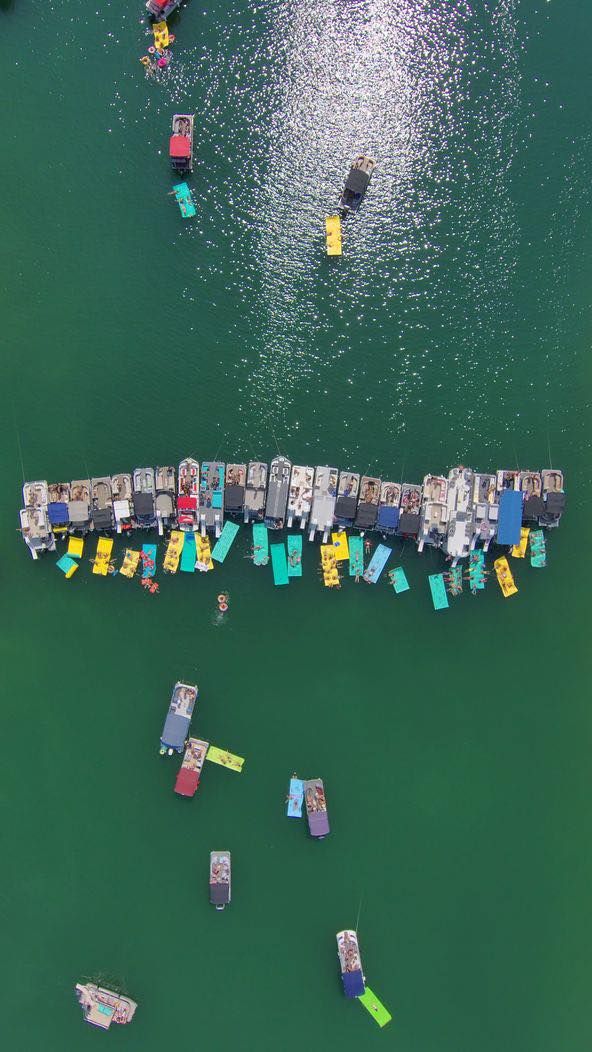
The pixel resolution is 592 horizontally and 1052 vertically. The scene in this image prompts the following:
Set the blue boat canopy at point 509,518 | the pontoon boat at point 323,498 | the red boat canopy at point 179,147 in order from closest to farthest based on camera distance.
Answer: the blue boat canopy at point 509,518 → the pontoon boat at point 323,498 → the red boat canopy at point 179,147

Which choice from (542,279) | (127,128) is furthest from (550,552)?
(127,128)

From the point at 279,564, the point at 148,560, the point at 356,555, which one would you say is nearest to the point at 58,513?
the point at 148,560

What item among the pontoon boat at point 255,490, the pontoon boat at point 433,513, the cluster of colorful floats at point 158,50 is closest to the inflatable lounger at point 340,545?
the pontoon boat at point 433,513

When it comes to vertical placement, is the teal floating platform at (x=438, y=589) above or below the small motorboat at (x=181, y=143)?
below

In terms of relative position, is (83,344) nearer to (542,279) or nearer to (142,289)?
(142,289)

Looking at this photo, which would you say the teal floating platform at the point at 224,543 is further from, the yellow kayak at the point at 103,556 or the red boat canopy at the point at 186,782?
the red boat canopy at the point at 186,782

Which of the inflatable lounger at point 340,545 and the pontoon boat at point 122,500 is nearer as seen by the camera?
the pontoon boat at point 122,500

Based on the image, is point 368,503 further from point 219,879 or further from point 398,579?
point 219,879
